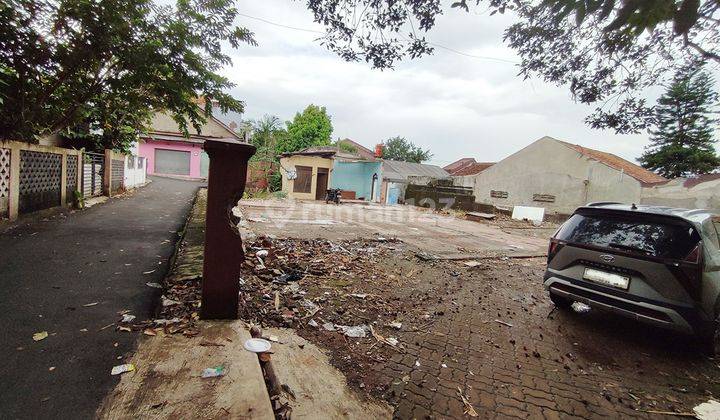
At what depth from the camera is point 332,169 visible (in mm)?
24688

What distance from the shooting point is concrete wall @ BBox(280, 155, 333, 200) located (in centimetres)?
2355

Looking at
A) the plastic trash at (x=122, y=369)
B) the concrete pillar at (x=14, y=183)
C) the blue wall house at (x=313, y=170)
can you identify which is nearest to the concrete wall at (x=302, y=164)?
the blue wall house at (x=313, y=170)

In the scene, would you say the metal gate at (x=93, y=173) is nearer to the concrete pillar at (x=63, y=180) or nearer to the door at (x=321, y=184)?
the concrete pillar at (x=63, y=180)

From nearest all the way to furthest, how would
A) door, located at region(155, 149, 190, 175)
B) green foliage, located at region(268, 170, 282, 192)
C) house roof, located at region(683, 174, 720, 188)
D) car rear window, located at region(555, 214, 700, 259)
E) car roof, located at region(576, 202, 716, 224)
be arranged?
car rear window, located at region(555, 214, 700, 259) < car roof, located at region(576, 202, 716, 224) < house roof, located at region(683, 174, 720, 188) < green foliage, located at region(268, 170, 282, 192) < door, located at region(155, 149, 190, 175)

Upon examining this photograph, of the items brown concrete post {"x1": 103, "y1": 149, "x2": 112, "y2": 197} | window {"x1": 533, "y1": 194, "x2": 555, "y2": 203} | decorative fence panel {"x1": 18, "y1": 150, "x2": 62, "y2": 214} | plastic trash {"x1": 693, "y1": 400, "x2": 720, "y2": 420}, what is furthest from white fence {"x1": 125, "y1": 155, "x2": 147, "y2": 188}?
window {"x1": 533, "y1": 194, "x2": 555, "y2": 203}

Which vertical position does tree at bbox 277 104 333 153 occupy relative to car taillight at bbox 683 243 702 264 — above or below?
above

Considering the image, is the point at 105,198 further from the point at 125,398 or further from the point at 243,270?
the point at 125,398

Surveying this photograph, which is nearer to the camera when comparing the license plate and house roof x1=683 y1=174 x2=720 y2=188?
the license plate

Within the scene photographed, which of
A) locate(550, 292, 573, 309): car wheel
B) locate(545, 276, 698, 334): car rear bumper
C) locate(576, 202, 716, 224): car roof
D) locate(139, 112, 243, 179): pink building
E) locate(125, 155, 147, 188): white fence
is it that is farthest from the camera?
locate(139, 112, 243, 179): pink building

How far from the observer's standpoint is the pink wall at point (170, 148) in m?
26.4

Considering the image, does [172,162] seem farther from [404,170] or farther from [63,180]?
[404,170]

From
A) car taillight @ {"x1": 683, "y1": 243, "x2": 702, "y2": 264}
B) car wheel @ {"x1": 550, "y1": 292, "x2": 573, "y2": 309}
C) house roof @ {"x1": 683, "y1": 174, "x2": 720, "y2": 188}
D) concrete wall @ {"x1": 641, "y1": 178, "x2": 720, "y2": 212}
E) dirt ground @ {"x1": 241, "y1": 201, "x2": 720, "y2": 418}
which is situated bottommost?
dirt ground @ {"x1": 241, "y1": 201, "x2": 720, "y2": 418}

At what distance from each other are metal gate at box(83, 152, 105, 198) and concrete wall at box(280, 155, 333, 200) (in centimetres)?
1277

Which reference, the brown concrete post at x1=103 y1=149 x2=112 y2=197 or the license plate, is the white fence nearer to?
the brown concrete post at x1=103 y1=149 x2=112 y2=197
